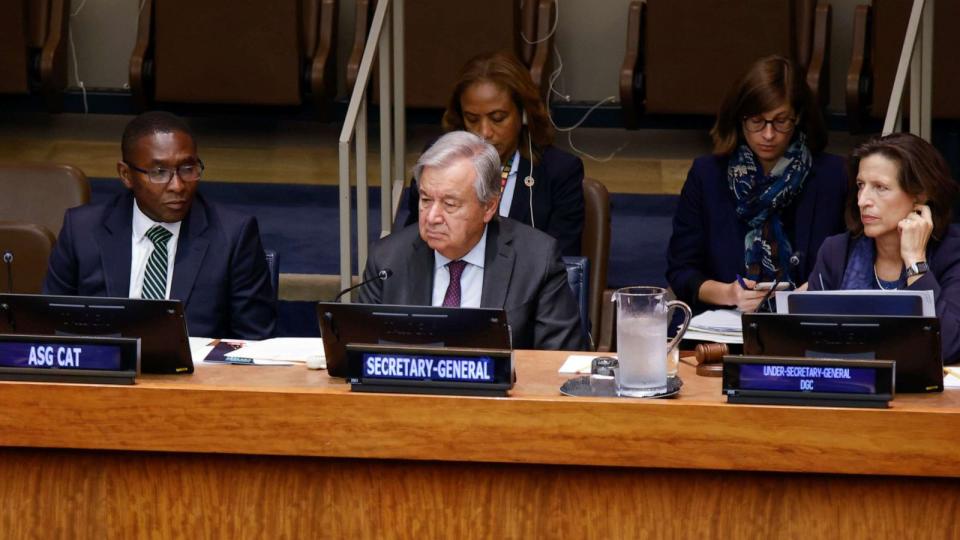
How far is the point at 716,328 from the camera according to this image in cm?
316

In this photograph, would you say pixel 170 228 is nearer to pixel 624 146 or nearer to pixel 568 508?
pixel 568 508

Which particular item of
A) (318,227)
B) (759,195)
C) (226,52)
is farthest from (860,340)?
(226,52)

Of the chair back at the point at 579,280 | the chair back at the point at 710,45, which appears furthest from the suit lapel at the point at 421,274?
the chair back at the point at 710,45

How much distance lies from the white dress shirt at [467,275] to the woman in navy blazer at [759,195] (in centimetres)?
83

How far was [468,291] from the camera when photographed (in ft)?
9.70

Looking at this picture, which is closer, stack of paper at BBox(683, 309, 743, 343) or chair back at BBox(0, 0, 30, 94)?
stack of paper at BBox(683, 309, 743, 343)

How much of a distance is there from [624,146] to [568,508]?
3293mm

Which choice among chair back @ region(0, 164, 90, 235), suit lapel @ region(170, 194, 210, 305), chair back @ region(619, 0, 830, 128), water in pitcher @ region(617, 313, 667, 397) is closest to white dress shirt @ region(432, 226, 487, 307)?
suit lapel @ region(170, 194, 210, 305)

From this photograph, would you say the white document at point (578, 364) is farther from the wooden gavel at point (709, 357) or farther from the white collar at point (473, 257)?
the white collar at point (473, 257)

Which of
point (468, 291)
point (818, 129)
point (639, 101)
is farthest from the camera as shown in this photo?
point (639, 101)

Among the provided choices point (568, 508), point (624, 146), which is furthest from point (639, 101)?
point (568, 508)

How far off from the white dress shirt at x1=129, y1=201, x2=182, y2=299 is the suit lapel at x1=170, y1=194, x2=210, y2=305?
23 mm

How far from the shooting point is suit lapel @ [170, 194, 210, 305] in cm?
319

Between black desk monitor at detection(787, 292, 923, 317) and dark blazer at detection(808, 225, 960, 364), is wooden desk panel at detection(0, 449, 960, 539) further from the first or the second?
dark blazer at detection(808, 225, 960, 364)
